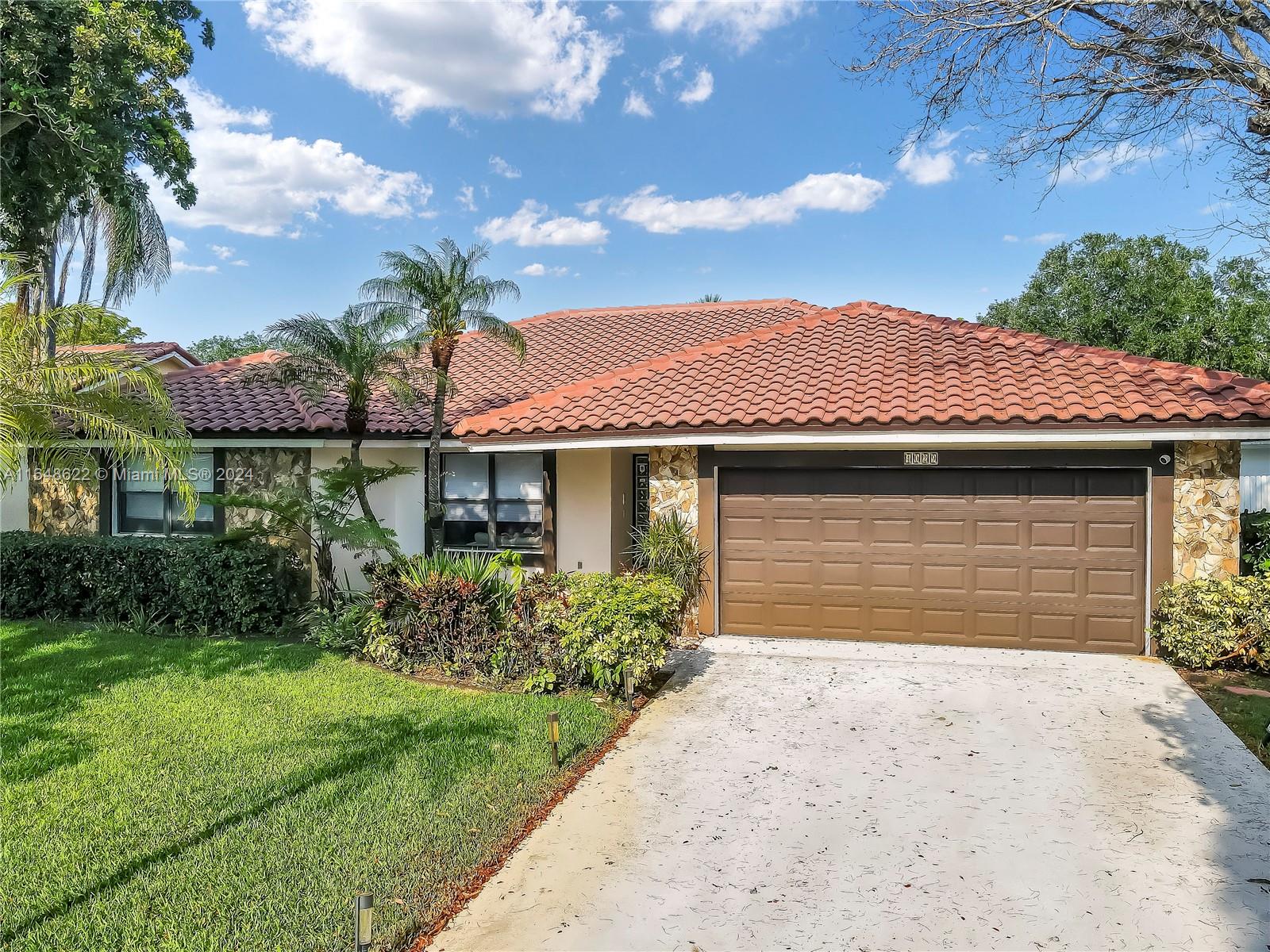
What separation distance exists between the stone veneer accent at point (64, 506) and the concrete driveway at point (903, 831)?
12422 millimetres

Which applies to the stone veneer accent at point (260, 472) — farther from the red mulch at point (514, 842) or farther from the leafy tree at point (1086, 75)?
the leafy tree at point (1086, 75)

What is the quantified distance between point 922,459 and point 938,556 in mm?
1338

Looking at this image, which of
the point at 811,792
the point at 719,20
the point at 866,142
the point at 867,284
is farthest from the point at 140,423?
the point at 867,284

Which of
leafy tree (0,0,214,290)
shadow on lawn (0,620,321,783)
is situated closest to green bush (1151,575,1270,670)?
shadow on lawn (0,620,321,783)

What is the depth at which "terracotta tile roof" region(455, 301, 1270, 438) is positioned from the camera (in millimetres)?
9117

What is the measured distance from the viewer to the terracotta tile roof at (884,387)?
912 cm

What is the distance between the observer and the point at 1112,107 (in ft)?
25.1

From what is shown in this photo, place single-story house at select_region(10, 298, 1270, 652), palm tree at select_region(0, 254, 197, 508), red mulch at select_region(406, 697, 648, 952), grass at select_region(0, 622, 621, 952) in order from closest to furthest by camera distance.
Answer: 1. red mulch at select_region(406, 697, 648, 952)
2. grass at select_region(0, 622, 621, 952)
3. palm tree at select_region(0, 254, 197, 508)
4. single-story house at select_region(10, 298, 1270, 652)

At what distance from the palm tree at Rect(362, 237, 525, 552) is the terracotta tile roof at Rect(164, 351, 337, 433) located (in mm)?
2176

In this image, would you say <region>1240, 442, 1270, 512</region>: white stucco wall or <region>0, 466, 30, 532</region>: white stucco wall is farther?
<region>1240, 442, 1270, 512</region>: white stucco wall

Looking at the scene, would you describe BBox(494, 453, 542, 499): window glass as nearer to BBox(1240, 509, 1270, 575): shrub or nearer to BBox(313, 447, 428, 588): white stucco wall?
BBox(313, 447, 428, 588): white stucco wall

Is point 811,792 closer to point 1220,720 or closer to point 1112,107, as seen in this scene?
point 1220,720

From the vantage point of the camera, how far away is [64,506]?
14367 millimetres

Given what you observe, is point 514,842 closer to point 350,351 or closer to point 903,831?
point 903,831
